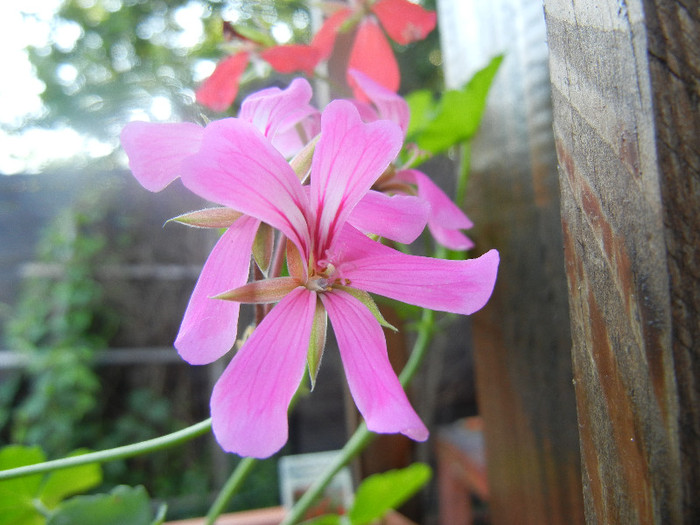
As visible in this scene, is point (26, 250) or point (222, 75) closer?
point (222, 75)

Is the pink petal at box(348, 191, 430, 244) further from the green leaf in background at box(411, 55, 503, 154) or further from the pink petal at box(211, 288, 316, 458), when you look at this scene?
the green leaf in background at box(411, 55, 503, 154)

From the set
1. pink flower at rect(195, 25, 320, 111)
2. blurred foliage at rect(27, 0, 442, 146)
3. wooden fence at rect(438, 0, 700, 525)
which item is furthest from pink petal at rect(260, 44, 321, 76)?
blurred foliage at rect(27, 0, 442, 146)

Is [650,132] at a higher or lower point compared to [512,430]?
higher

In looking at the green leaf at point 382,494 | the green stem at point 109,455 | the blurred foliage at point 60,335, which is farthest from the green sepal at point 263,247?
the blurred foliage at point 60,335

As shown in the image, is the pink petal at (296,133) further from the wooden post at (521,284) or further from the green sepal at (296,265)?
the wooden post at (521,284)

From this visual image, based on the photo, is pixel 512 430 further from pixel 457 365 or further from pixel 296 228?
pixel 457 365

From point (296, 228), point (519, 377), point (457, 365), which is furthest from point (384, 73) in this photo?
point (457, 365)

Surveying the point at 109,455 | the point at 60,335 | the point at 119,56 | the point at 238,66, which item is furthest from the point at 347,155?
the point at 119,56
